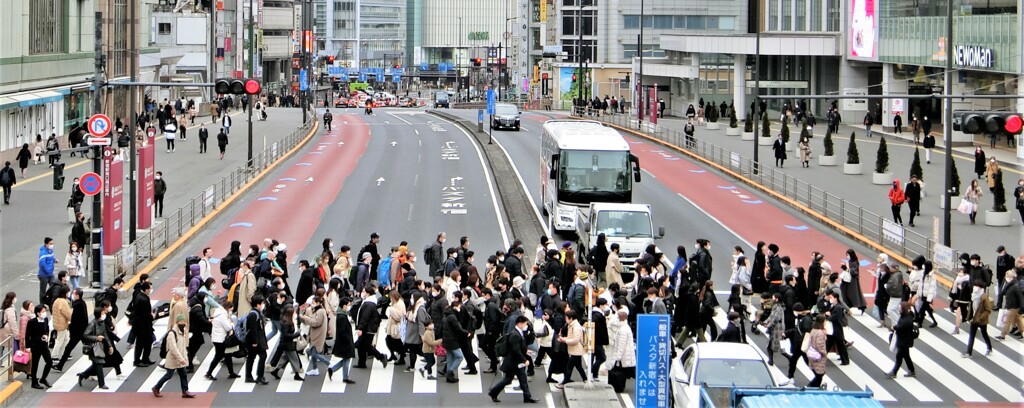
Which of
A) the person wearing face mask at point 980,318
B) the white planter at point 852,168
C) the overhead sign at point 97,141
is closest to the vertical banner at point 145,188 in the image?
the overhead sign at point 97,141

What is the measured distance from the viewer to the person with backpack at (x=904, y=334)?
22312 mm

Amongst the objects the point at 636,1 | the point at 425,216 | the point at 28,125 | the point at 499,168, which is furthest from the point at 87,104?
the point at 636,1

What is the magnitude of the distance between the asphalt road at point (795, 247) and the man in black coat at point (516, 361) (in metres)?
1.79

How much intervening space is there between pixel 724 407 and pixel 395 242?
20141 millimetres

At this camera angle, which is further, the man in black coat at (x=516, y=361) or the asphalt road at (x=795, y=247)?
the asphalt road at (x=795, y=247)

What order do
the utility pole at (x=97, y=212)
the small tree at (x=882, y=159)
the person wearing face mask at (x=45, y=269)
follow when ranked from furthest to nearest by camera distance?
1. the small tree at (x=882, y=159)
2. the utility pole at (x=97, y=212)
3. the person wearing face mask at (x=45, y=269)

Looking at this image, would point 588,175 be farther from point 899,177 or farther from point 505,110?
point 505,110

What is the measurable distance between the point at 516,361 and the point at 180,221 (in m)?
18.3

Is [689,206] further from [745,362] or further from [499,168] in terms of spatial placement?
[745,362]

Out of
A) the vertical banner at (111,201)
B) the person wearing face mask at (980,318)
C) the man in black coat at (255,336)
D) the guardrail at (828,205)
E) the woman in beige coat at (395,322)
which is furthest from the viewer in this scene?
the guardrail at (828,205)

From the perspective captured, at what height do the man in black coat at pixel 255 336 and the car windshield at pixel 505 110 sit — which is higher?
the car windshield at pixel 505 110

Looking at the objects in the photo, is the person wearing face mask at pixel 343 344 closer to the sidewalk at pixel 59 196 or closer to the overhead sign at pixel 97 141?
the sidewalk at pixel 59 196

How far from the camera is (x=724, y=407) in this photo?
18062 mm

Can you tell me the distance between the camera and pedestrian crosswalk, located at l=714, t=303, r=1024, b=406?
2234 centimetres
